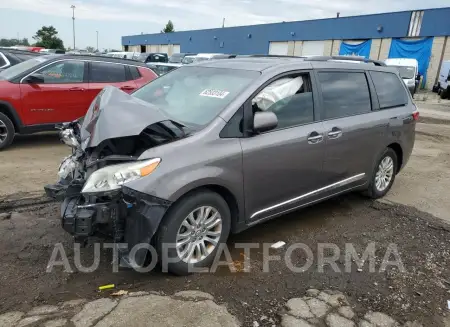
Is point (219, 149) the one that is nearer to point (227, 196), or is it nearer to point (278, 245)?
point (227, 196)

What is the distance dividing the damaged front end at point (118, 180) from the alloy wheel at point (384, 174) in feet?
10.2

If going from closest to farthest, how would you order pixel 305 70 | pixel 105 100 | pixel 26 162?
pixel 105 100 → pixel 305 70 → pixel 26 162

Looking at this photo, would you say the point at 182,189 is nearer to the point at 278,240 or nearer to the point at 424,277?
the point at 278,240

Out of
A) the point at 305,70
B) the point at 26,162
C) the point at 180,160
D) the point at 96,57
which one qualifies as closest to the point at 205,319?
the point at 180,160

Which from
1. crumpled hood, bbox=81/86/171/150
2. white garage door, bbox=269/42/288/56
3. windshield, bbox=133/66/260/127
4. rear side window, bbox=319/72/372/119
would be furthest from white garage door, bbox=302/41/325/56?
crumpled hood, bbox=81/86/171/150

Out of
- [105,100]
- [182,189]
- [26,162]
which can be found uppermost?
[105,100]

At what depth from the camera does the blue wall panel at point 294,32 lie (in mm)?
27953

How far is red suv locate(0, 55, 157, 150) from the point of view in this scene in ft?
22.4

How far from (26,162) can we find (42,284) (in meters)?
3.69

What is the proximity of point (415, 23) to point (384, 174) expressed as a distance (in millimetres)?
25950

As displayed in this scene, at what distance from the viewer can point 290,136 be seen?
3.80 meters

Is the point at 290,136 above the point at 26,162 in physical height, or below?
above

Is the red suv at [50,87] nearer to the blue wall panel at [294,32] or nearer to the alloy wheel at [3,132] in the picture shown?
the alloy wheel at [3,132]

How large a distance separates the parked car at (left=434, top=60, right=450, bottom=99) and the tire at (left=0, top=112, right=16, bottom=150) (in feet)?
76.2
